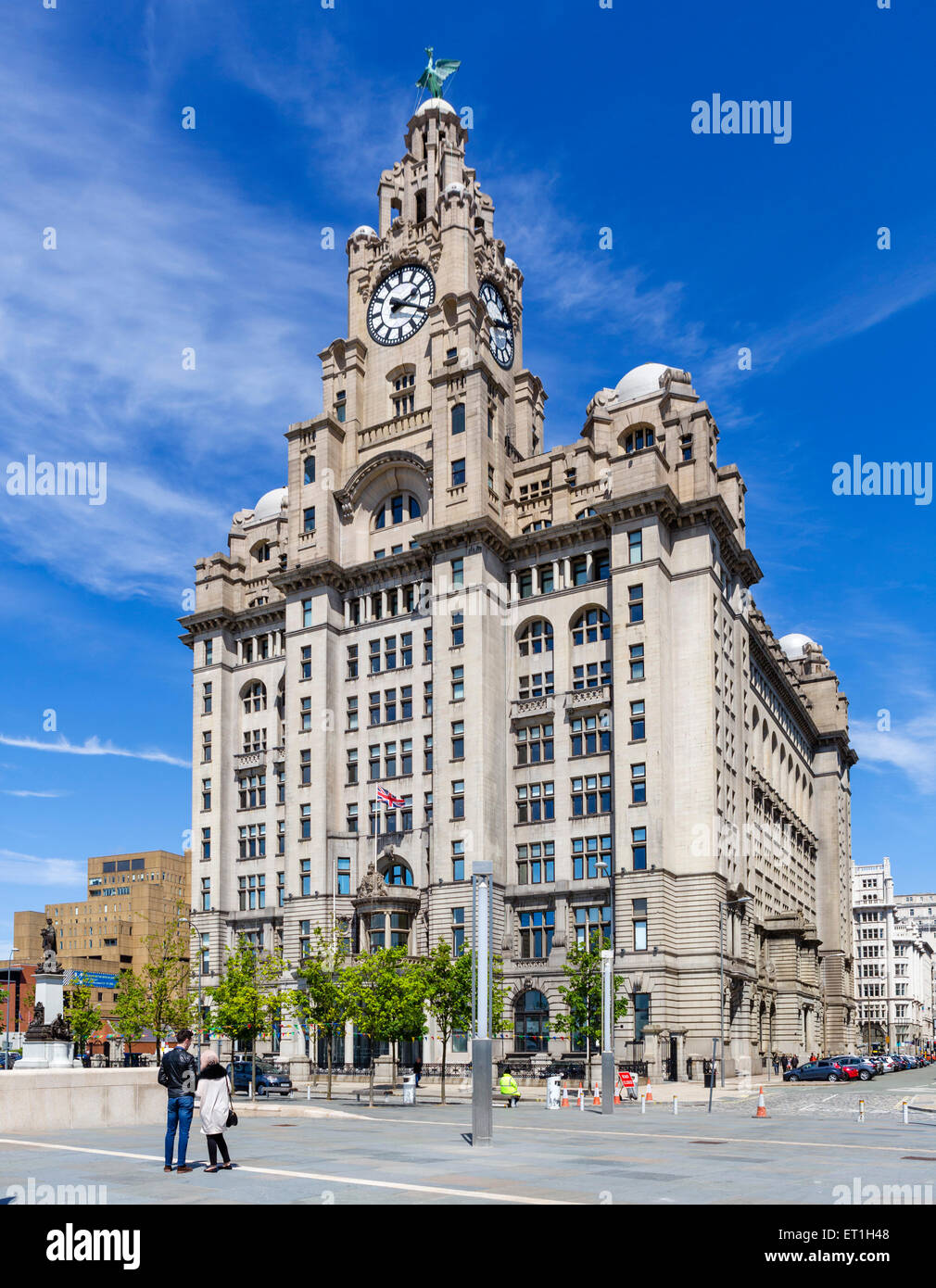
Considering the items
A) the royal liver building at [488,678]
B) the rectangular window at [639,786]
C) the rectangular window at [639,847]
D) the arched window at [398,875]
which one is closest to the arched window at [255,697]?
the royal liver building at [488,678]

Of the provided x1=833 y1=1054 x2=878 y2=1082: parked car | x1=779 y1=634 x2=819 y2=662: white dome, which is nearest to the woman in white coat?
x1=833 y1=1054 x2=878 y2=1082: parked car

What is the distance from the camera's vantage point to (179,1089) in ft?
66.3

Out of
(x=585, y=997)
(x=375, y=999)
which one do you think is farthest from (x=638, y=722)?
(x=375, y=999)

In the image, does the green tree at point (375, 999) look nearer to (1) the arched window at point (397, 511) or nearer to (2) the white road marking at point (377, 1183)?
(2) the white road marking at point (377, 1183)

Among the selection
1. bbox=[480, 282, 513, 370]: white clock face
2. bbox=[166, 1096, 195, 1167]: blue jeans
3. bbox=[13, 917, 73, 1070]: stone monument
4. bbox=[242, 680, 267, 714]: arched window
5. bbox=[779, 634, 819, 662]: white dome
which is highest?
bbox=[480, 282, 513, 370]: white clock face

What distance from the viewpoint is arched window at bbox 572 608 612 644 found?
80562 millimetres

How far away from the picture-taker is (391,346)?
311 ft

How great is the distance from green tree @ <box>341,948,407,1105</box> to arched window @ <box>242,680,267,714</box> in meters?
38.9

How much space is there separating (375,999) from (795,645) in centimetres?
9656

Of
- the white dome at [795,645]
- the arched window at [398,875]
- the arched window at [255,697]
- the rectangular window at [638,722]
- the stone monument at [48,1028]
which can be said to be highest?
the white dome at [795,645]

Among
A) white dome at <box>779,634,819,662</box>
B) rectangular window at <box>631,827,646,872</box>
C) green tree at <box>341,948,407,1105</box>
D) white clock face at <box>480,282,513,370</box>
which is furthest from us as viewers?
white dome at <box>779,634,819,662</box>

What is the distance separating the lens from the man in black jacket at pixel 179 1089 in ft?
66.1

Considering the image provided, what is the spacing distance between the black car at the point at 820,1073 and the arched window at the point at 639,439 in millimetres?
42723

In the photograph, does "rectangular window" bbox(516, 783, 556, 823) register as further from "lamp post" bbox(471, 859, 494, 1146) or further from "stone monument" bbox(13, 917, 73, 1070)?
"lamp post" bbox(471, 859, 494, 1146)
